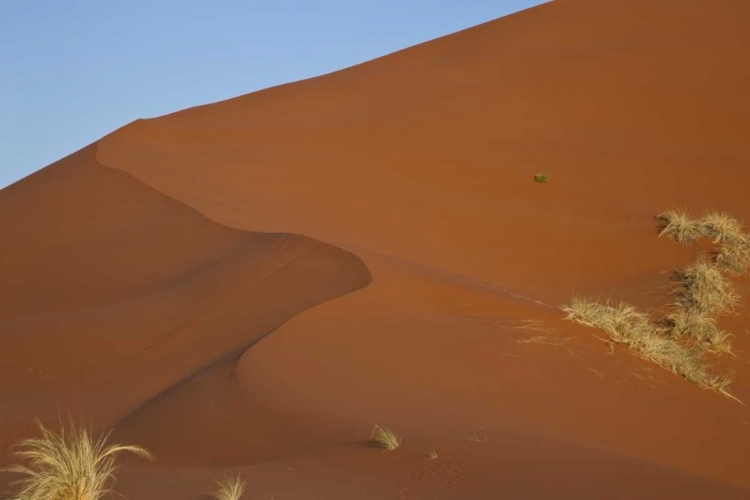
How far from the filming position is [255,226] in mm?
16750

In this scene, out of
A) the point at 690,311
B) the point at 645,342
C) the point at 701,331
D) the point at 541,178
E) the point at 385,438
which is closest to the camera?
the point at 385,438

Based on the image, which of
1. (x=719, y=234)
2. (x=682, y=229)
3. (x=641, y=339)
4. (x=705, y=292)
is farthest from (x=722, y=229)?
(x=641, y=339)

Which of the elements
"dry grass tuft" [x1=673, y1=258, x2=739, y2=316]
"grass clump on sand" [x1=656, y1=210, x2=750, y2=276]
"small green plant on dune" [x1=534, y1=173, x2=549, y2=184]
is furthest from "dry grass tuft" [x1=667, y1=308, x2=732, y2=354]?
"small green plant on dune" [x1=534, y1=173, x2=549, y2=184]

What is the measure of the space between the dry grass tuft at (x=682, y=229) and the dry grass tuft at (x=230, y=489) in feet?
39.1

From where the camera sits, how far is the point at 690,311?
43.6 ft

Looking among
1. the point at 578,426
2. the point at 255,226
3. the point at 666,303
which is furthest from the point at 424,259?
the point at 578,426

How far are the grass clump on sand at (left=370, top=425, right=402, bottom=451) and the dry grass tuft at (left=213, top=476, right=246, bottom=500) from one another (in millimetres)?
1146

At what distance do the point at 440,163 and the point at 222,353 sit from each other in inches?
438

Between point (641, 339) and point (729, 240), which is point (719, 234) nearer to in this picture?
point (729, 240)

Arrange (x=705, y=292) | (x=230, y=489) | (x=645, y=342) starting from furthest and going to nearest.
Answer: (x=705, y=292), (x=645, y=342), (x=230, y=489)

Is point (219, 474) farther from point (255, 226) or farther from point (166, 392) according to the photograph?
point (255, 226)

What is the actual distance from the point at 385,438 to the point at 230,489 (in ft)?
4.92

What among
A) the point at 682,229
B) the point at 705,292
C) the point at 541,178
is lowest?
the point at 705,292

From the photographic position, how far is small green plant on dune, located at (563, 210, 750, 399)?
10688 millimetres
